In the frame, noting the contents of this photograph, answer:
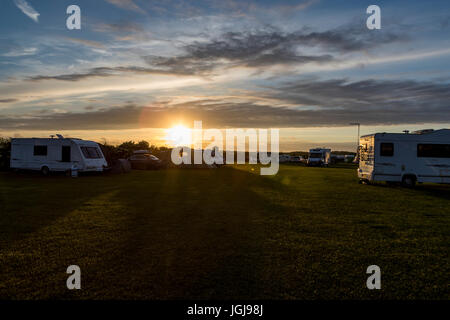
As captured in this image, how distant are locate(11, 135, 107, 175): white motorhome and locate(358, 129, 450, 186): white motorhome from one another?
17.9 m

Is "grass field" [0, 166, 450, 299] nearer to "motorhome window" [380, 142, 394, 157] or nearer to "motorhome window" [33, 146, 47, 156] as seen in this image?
"motorhome window" [380, 142, 394, 157]

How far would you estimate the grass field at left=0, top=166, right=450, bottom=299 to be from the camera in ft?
16.2

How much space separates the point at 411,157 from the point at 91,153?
20.1 m

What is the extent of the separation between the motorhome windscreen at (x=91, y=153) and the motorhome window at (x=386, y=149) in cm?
1843

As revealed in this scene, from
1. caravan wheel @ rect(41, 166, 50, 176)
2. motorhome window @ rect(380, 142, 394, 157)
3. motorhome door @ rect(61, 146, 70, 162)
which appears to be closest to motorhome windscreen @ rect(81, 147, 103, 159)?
motorhome door @ rect(61, 146, 70, 162)

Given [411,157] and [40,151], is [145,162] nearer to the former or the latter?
[40,151]

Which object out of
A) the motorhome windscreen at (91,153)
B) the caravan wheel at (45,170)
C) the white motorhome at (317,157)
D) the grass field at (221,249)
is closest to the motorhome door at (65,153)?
the motorhome windscreen at (91,153)

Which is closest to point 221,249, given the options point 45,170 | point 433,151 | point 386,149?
point 386,149

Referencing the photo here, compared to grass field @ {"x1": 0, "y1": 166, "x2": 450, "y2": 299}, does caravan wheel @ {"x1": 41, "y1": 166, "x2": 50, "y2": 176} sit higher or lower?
higher

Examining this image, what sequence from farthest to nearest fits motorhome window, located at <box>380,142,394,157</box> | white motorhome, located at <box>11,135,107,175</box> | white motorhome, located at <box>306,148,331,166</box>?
white motorhome, located at <box>306,148,331,166</box> < white motorhome, located at <box>11,135,107,175</box> < motorhome window, located at <box>380,142,394,157</box>

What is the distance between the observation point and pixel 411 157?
19.8m

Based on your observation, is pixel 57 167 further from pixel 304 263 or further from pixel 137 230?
pixel 304 263

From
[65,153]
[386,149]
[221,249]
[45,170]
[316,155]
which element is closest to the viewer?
[221,249]

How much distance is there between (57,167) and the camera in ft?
79.6
